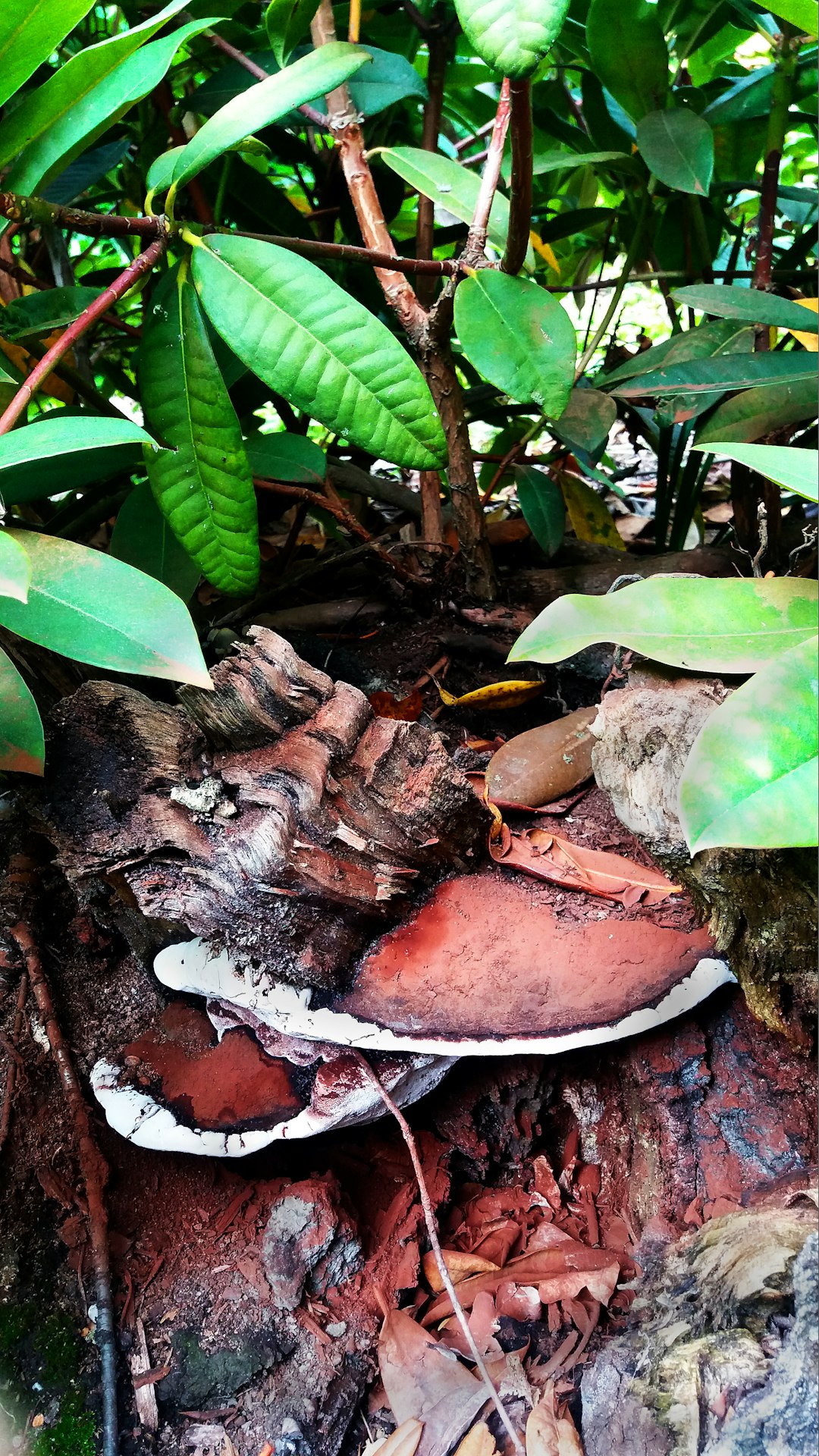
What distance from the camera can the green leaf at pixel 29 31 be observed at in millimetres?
747

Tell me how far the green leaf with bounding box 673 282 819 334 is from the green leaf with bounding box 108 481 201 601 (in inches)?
27.7

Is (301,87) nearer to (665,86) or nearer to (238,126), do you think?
(238,126)

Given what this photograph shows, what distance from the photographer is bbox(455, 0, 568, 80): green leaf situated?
632 mm

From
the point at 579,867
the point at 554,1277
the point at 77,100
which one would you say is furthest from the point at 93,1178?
the point at 77,100

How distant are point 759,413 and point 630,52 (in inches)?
21.0

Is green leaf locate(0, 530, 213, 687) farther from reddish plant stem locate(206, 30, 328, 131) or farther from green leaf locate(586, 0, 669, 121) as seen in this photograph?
green leaf locate(586, 0, 669, 121)

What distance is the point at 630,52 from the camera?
3.88 feet

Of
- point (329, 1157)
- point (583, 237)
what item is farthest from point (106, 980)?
point (583, 237)

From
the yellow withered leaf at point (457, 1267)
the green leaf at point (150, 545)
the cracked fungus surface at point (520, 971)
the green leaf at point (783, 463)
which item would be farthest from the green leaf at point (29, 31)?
the yellow withered leaf at point (457, 1267)

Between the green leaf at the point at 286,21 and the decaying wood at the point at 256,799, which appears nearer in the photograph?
the decaying wood at the point at 256,799

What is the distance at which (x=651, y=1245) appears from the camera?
926mm

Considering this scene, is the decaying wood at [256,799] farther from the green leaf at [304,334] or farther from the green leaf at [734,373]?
the green leaf at [734,373]

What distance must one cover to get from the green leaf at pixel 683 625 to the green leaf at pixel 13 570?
34 cm

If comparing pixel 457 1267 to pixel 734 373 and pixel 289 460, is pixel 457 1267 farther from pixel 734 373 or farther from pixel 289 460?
pixel 734 373
